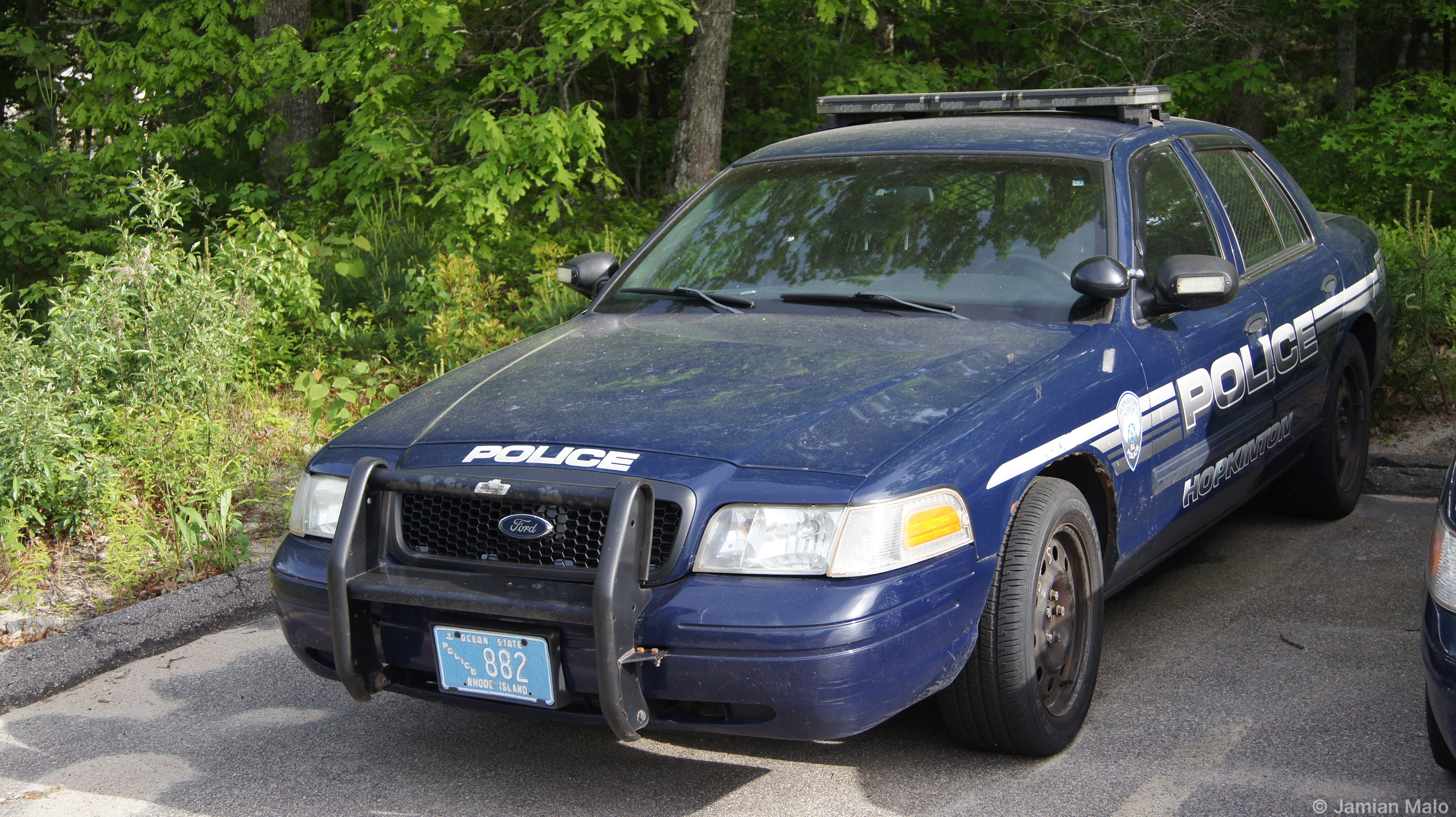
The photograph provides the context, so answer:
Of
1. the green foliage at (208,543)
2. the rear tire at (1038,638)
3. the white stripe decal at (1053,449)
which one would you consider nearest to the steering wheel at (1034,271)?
the white stripe decal at (1053,449)

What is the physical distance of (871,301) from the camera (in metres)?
3.95

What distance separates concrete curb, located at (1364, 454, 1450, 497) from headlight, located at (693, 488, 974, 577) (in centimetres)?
405

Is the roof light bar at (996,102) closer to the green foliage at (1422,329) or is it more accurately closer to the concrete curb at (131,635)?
the green foliage at (1422,329)

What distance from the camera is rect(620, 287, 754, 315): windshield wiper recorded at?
13.5 ft

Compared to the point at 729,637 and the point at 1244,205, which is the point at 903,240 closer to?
the point at 1244,205

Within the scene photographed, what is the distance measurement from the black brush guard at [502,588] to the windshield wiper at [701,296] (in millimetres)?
1293

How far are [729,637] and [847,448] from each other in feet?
1.70

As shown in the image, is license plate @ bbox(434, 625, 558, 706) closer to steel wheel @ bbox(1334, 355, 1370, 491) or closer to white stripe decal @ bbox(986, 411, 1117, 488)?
white stripe decal @ bbox(986, 411, 1117, 488)

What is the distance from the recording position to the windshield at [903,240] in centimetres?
394

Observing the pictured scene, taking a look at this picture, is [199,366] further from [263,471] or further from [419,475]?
[419,475]

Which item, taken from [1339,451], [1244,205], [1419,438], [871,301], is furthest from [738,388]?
[1419,438]

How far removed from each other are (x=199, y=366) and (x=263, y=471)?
56cm

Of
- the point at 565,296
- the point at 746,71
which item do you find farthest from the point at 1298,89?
the point at 565,296

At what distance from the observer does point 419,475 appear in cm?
312
